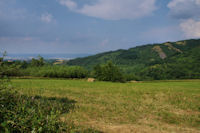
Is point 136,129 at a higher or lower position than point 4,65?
lower

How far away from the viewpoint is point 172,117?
12.7m

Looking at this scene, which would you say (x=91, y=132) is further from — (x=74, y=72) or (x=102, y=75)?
(x=74, y=72)

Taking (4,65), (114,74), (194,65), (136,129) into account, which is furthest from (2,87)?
(194,65)

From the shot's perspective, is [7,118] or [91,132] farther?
[91,132]

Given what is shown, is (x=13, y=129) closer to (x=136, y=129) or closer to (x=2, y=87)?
(x=2, y=87)

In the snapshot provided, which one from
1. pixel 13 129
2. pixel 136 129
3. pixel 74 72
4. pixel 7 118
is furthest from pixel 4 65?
pixel 74 72

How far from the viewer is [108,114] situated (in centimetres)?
1239

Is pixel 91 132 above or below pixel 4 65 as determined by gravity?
below

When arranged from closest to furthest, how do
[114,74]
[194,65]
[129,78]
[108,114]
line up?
[108,114], [114,74], [129,78], [194,65]

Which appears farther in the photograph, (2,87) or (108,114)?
(108,114)

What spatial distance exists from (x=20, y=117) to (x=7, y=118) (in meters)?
0.58

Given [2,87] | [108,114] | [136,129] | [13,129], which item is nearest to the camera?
[13,129]

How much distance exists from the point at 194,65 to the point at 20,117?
18125cm

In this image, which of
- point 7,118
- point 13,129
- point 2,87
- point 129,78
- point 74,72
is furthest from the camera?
point 129,78
